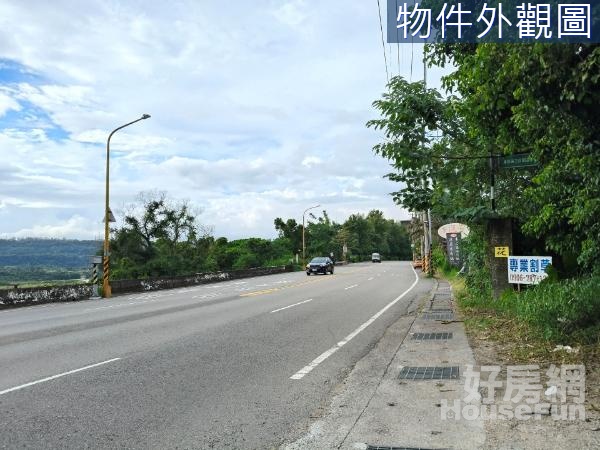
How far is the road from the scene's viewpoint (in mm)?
5012

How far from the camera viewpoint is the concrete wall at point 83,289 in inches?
831

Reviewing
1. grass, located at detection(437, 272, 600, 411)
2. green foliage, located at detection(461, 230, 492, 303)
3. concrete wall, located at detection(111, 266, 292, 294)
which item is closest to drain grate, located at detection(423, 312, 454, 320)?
green foliage, located at detection(461, 230, 492, 303)

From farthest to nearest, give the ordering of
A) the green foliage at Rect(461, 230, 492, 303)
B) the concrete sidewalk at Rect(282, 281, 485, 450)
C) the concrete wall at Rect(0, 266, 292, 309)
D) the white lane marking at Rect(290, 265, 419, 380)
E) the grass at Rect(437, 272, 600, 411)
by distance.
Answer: the concrete wall at Rect(0, 266, 292, 309) < the green foliage at Rect(461, 230, 492, 303) < the white lane marking at Rect(290, 265, 419, 380) < the grass at Rect(437, 272, 600, 411) < the concrete sidewalk at Rect(282, 281, 485, 450)

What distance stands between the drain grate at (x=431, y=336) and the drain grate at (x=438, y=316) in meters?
2.55

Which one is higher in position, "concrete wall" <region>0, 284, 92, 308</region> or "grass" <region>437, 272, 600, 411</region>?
"grass" <region>437, 272, 600, 411</region>

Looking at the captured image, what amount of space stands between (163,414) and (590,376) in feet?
15.6

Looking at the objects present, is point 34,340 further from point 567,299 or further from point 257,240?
point 257,240

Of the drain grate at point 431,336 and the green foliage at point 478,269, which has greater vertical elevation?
the green foliage at point 478,269

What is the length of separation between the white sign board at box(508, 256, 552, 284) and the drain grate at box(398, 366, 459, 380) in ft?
20.5

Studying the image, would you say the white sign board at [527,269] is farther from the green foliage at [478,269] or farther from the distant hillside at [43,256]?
the distant hillside at [43,256]

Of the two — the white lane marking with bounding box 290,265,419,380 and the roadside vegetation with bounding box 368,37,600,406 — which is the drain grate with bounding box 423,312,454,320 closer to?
the roadside vegetation with bounding box 368,37,600,406

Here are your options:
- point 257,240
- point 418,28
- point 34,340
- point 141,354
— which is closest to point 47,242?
point 257,240

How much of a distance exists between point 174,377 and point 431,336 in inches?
200

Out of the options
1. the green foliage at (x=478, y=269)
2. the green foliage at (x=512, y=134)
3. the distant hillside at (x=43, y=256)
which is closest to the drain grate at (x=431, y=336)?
the green foliage at (x=512, y=134)
